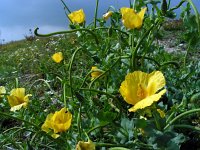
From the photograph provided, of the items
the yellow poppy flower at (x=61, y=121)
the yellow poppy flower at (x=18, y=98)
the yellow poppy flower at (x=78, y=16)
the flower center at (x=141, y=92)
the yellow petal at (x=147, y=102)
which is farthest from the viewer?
the yellow poppy flower at (x=78, y=16)

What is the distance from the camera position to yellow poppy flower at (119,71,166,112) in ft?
4.34

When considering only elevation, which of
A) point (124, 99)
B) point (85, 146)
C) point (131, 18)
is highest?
point (131, 18)

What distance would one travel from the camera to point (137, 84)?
1352 mm

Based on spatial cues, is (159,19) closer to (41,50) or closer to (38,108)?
(38,108)

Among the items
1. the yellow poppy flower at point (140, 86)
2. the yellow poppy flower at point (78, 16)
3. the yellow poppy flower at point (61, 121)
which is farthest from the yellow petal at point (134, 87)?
the yellow poppy flower at point (78, 16)

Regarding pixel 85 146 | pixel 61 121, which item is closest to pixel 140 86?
pixel 85 146

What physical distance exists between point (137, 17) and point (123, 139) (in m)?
0.44

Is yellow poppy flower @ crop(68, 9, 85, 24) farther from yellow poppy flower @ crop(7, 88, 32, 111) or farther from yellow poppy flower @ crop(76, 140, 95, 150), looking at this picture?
yellow poppy flower @ crop(76, 140, 95, 150)

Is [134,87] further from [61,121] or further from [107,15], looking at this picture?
[107,15]

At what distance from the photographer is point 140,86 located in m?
1.34

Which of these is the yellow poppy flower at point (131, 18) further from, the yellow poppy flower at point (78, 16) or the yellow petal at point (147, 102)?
the yellow poppy flower at point (78, 16)

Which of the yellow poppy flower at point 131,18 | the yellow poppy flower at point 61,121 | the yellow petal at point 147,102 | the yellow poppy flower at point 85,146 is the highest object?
the yellow poppy flower at point 131,18

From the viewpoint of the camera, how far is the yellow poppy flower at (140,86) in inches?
52.1

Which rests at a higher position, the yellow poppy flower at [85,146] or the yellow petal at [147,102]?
the yellow petal at [147,102]
